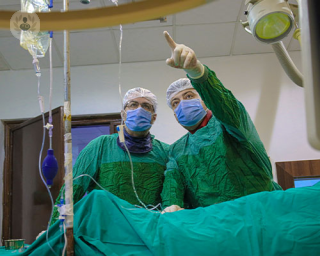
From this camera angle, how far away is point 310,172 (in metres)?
3.27

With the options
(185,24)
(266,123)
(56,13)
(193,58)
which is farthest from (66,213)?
(266,123)

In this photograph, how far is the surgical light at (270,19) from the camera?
0.98m

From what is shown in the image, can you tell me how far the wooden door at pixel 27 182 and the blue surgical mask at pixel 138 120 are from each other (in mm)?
1241

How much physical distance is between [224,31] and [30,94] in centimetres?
216

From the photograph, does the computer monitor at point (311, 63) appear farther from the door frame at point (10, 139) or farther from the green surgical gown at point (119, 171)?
the door frame at point (10, 139)

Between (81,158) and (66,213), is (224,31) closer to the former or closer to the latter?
(81,158)

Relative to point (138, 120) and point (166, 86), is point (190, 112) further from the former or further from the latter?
point (166, 86)

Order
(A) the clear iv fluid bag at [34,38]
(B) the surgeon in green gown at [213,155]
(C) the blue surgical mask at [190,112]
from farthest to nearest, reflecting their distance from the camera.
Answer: (C) the blue surgical mask at [190,112] → (B) the surgeon in green gown at [213,155] → (A) the clear iv fluid bag at [34,38]

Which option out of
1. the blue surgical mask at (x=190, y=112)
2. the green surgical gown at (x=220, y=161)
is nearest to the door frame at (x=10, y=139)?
the blue surgical mask at (x=190, y=112)

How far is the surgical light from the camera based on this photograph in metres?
0.98

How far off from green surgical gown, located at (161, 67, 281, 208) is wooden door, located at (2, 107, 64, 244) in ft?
5.27

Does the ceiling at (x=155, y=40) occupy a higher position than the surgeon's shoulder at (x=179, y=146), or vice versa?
the ceiling at (x=155, y=40)

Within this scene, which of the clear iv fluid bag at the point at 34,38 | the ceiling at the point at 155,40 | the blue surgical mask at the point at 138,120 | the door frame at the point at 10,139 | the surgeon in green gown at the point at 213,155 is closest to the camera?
the clear iv fluid bag at the point at 34,38

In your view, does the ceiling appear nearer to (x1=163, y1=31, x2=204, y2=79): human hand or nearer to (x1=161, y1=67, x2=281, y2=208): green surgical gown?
(x1=161, y1=67, x2=281, y2=208): green surgical gown
